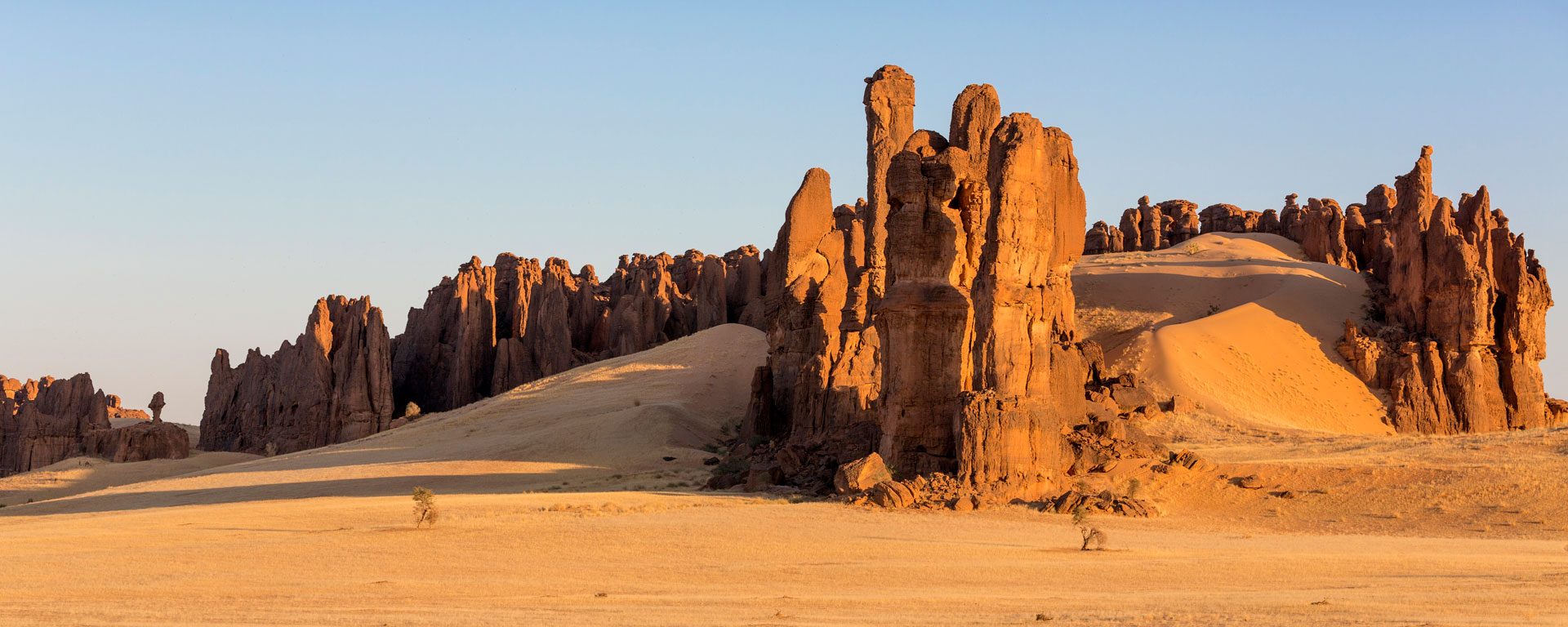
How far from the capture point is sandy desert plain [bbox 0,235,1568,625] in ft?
50.5

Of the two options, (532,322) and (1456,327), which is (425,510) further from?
(532,322)

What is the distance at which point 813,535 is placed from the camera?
23578 millimetres

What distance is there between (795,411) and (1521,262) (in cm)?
2414

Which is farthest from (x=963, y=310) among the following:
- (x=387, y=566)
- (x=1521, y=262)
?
(x=1521, y=262)

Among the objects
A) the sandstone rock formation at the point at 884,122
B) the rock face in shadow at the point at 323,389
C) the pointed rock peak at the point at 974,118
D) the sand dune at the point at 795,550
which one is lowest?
the sand dune at the point at 795,550

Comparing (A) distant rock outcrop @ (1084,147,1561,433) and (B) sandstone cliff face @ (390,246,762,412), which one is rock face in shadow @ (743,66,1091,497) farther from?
(B) sandstone cliff face @ (390,246,762,412)

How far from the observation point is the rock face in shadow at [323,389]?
66688mm

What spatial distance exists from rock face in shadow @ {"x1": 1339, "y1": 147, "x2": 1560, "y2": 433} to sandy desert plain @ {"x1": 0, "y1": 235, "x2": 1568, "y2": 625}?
1407 millimetres

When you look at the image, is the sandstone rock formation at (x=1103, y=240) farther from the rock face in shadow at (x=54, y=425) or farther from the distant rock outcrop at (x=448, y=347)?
the rock face in shadow at (x=54, y=425)

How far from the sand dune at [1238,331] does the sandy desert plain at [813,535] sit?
0.52 feet

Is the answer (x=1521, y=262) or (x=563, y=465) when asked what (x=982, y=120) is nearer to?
(x=563, y=465)

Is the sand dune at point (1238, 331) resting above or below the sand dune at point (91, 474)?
above

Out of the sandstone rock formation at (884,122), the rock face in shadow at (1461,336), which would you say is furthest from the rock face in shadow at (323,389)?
the rock face in shadow at (1461,336)

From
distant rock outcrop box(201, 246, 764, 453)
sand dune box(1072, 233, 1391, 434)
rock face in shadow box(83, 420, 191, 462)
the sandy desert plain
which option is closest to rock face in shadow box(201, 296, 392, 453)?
distant rock outcrop box(201, 246, 764, 453)
